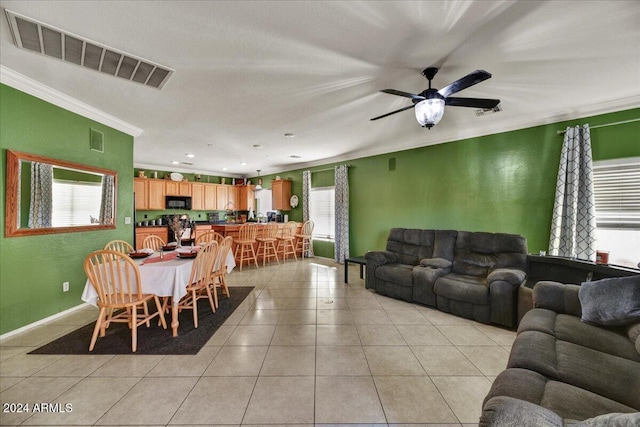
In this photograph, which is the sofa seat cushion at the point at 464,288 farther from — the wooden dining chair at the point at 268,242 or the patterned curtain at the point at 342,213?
the wooden dining chair at the point at 268,242

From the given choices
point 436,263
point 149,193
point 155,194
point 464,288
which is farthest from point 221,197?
point 464,288

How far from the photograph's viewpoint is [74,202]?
3311 mm

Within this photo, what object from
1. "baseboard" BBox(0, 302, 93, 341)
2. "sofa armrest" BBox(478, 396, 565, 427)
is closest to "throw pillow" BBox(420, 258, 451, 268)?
"sofa armrest" BBox(478, 396, 565, 427)

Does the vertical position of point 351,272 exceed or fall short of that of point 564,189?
it falls short

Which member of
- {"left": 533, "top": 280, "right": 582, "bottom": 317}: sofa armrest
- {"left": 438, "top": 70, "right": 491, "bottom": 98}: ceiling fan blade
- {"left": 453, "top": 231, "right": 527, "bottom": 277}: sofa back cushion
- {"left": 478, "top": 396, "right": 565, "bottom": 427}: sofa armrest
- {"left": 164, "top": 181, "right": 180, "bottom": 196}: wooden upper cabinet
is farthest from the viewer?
{"left": 164, "top": 181, "right": 180, "bottom": 196}: wooden upper cabinet

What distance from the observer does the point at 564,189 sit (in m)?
3.31

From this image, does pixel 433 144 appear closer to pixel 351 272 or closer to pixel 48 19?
pixel 351 272

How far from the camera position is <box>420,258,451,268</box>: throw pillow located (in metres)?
3.73

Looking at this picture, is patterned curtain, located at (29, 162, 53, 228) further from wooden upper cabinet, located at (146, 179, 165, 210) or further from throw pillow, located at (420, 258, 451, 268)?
throw pillow, located at (420, 258, 451, 268)

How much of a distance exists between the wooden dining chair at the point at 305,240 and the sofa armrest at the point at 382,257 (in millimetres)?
2944

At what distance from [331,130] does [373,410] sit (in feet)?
12.6

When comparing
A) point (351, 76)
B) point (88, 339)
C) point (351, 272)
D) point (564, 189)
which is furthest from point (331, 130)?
point (88, 339)

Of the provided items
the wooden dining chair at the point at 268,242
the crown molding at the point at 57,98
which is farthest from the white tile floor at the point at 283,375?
the wooden dining chair at the point at 268,242

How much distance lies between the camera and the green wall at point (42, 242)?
263 cm
